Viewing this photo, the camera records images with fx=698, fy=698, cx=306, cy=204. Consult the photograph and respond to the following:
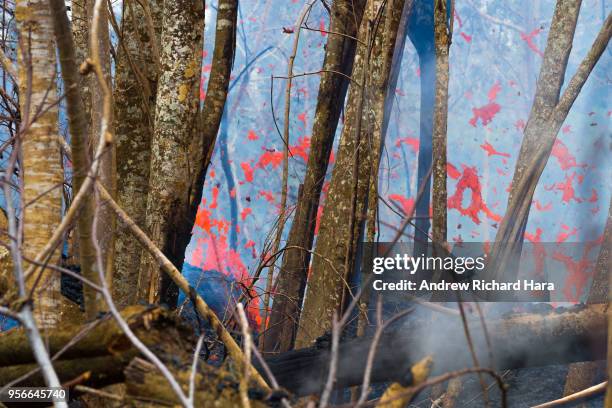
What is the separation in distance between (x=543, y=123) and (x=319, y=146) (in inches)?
57.6

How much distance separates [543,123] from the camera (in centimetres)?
413

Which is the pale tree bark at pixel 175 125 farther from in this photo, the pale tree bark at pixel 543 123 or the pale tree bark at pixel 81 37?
the pale tree bark at pixel 543 123

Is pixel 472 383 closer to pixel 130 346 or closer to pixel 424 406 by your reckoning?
pixel 424 406

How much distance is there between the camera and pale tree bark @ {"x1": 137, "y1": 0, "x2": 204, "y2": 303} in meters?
3.09

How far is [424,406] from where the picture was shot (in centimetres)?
500

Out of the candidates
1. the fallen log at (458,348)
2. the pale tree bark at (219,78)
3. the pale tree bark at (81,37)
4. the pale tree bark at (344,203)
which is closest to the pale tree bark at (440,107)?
the pale tree bark at (344,203)

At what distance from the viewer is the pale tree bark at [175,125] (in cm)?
309

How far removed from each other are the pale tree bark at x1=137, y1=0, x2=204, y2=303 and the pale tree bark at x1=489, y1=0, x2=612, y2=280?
1858 millimetres

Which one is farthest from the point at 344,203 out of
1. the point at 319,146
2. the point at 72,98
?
the point at 72,98

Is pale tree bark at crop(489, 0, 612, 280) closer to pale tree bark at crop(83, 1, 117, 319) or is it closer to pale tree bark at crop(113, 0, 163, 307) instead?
pale tree bark at crop(113, 0, 163, 307)

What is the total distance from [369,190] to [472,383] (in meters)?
2.35

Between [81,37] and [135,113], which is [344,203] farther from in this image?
[81,37]

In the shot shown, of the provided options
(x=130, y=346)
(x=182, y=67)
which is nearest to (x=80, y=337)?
(x=130, y=346)

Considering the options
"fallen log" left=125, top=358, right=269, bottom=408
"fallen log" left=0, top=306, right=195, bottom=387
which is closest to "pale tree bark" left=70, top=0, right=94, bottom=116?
"fallen log" left=0, top=306, right=195, bottom=387
